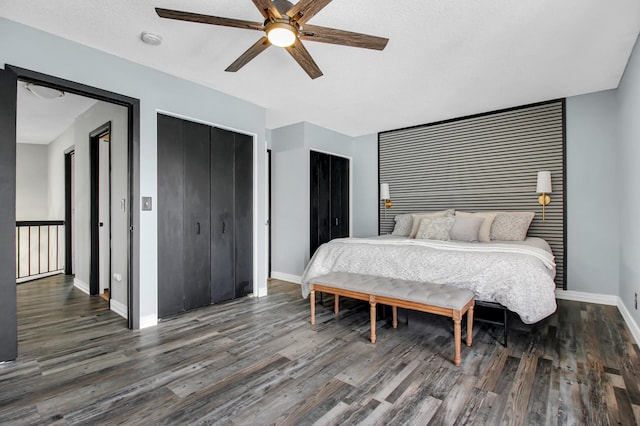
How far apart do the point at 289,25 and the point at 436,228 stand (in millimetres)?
3065

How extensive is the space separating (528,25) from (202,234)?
Answer: 3.62m

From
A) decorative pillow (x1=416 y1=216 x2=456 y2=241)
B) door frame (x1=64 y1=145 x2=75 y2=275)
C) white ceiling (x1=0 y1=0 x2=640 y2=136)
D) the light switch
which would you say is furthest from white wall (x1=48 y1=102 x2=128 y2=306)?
decorative pillow (x1=416 y1=216 x2=456 y2=241)

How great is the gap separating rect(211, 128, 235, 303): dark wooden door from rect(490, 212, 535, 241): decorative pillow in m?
3.33

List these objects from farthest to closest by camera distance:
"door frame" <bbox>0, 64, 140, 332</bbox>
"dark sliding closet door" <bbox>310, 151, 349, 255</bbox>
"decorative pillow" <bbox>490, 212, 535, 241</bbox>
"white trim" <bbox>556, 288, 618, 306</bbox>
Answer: "dark sliding closet door" <bbox>310, 151, 349, 255</bbox>
"decorative pillow" <bbox>490, 212, 535, 241</bbox>
"white trim" <bbox>556, 288, 618, 306</bbox>
"door frame" <bbox>0, 64, 140, 332</bbox>

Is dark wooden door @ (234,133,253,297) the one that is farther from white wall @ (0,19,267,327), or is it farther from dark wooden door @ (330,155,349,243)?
dark wooden door @ (330,155,349,243)

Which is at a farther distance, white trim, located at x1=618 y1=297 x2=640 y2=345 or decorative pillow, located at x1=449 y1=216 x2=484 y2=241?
decorative pillow, located at x1=449 y1=216 x2=484 y2=241

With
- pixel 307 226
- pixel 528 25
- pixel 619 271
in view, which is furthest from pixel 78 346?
pixel 619 271

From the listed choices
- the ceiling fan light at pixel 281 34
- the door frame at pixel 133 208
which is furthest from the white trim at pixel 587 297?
the door frame at pixel 133 208

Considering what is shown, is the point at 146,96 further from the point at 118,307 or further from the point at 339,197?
the point at 339,197

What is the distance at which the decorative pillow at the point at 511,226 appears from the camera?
3926mm

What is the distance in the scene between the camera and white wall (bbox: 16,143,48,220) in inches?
254

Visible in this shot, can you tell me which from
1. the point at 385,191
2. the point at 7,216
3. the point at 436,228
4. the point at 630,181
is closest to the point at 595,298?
the point at 630,181

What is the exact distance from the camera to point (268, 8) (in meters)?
1.84

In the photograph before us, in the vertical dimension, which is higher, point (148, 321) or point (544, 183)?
point (544, 183)
